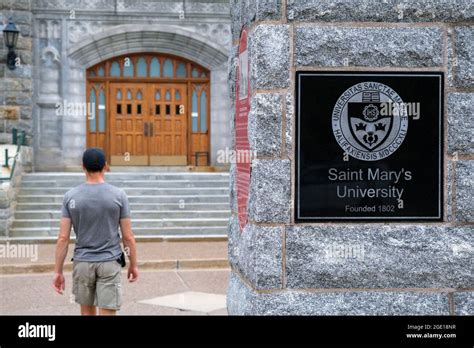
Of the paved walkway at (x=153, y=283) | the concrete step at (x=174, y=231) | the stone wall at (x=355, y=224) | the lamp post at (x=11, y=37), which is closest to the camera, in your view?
the stone wall at (x=355, y=224)

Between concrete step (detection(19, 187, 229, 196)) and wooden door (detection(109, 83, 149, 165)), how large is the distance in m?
4.12

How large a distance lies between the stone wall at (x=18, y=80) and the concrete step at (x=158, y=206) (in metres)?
4.07

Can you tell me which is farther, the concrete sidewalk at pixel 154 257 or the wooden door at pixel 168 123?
the wooden door at pixel 168 123

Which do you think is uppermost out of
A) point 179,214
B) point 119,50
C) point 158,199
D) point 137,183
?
point 119,50

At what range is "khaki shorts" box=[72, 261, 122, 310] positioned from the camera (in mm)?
5523

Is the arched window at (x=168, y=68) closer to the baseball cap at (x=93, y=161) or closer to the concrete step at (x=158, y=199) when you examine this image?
the concrete step at (x=158, y=199)

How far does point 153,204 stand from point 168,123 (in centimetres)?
540

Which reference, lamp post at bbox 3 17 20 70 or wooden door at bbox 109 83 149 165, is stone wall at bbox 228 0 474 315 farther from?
wooden door at bbox 109 83 149 165

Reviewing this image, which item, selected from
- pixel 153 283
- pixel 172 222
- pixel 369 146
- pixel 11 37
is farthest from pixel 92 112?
pixel 369 146

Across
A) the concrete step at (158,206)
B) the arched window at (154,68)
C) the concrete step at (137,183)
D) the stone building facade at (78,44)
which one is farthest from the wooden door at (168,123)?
the concrete step at (158,206)

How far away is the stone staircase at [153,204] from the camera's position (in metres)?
15.1

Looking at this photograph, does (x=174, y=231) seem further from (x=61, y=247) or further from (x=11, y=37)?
(x=61, y=247)

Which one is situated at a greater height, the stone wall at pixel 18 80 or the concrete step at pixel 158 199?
the stone wall at pixel 18 80

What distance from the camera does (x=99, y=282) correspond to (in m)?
5.53
